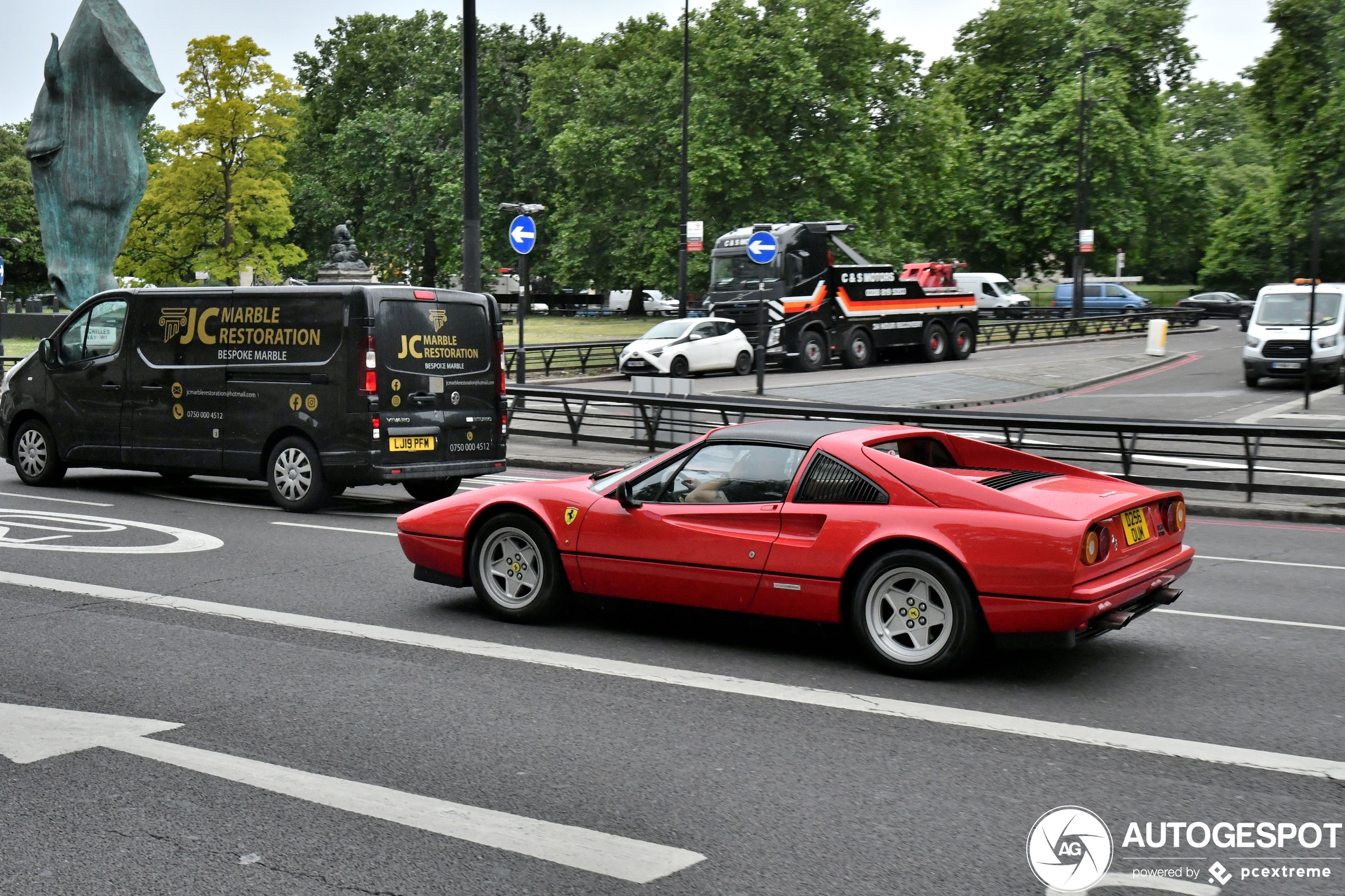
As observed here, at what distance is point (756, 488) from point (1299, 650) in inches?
119

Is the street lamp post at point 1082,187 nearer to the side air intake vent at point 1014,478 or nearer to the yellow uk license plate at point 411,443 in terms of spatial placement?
the yellow uk license plate at point 411,443

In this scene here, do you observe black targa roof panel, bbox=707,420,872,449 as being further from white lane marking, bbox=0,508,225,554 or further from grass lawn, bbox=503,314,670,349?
grass lawn, bbox=503,314,670,349

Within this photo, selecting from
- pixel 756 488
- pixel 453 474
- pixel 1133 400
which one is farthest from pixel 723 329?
pixel 756 488

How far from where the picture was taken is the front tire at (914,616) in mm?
6176

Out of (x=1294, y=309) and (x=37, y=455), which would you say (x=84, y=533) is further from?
(x=1294, y=309)

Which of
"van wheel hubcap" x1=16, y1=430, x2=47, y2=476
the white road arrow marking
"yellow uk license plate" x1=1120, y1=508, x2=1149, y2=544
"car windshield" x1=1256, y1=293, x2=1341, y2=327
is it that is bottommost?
the white road arrow marking

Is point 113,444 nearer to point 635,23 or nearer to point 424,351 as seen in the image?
point 424,351

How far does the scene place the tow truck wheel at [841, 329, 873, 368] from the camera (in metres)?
34.9

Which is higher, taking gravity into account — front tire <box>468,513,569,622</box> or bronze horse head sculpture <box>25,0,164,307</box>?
bronze horse head sculpture <box>25,0,164,307</box>

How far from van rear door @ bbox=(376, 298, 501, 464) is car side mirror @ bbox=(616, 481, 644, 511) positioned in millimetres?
5363

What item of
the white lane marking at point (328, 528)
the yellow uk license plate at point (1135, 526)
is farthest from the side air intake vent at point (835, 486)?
the white lane marking at point (328, 528)

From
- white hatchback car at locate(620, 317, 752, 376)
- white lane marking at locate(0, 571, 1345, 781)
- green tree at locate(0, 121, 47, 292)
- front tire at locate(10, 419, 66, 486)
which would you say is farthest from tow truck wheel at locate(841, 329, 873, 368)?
green tree at locate(0, 121, 47, 292)

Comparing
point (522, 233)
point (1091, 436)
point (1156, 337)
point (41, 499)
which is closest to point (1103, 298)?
point (1156, 337)

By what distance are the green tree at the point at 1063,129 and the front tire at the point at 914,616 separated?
5490 cm
